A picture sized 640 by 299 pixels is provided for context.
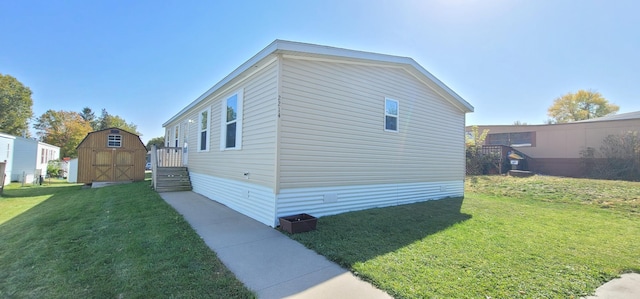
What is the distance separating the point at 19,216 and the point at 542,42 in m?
17.5

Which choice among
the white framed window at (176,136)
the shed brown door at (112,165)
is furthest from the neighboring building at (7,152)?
the white framed window at (176,136)

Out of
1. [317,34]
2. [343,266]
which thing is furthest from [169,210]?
[317,34]

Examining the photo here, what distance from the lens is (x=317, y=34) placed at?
7875 mm

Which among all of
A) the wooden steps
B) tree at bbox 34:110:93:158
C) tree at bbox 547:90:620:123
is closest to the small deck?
the wooden steps

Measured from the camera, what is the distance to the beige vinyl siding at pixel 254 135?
18.2 feet

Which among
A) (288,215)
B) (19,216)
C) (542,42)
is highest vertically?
(542,42)

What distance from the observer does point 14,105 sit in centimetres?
2934

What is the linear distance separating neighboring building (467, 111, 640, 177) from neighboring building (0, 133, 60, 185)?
107 ft

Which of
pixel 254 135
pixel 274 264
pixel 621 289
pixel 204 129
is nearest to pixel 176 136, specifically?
pixel 204 129

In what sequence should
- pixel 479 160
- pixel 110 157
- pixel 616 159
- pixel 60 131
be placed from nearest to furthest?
pixel 616 159 < pixel 110 157 < pixel 479 160 < pixel 60 131

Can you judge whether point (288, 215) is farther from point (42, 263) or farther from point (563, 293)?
point (563, 293)

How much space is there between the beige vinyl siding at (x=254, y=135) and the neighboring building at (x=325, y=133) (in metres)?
0.02

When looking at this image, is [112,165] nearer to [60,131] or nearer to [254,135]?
[254,135]

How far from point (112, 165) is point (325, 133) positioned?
1391 cm
